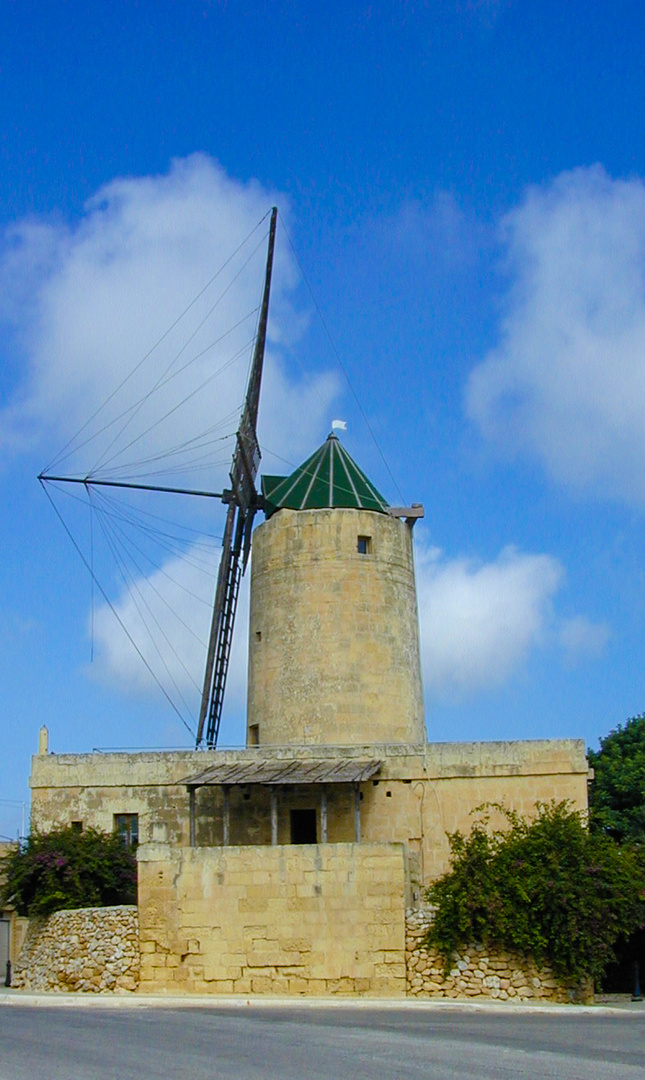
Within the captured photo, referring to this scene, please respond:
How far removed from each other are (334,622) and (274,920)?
6.99 m

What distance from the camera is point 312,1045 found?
12031mm

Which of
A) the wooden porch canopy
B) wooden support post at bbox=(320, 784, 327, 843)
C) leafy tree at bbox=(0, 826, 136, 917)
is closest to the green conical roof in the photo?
the wooden porch canopy

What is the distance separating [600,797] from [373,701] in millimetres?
Answer: 10360

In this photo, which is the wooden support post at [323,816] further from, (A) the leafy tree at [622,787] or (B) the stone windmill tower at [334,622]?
(A) the leafy tree at [622,787]

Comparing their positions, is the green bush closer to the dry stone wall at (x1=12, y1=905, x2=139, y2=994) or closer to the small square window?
the dry stone wall at (x1=12, y1=905, x2=139, y2=994)

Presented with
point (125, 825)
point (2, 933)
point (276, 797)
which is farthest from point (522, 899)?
point (2, 933)

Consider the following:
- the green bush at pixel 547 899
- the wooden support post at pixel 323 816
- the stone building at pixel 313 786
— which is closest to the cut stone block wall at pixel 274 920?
the stone building at pixel 313 786

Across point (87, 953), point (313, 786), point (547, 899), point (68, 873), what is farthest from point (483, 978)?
point (68, 873)

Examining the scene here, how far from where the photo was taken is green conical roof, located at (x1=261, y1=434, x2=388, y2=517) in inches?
1073

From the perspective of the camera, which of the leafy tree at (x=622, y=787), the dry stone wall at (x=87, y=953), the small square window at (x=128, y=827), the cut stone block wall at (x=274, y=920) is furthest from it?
the leafy tree at (x=622, y=787)

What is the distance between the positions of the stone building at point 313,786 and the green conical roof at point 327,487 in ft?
0.16

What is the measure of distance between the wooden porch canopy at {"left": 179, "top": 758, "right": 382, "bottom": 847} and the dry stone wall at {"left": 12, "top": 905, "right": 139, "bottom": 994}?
80.5 inches

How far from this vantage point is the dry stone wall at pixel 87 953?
835 inches

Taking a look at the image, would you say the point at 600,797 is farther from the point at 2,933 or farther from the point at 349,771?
the point at 2,933
